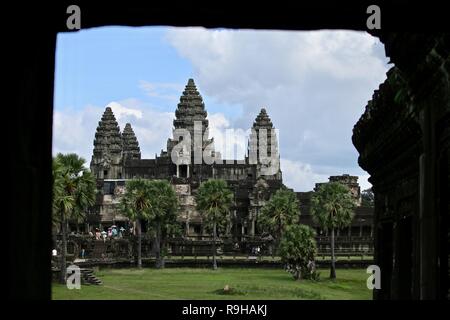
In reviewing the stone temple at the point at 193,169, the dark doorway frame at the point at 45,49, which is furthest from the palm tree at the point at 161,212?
the dark doorway frame at the point at 45,49

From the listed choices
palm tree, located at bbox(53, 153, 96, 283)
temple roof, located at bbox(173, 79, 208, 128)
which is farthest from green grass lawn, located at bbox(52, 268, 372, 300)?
temple roof, located at bbox(173, 79, 208, 128)

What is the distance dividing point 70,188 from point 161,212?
968 inches

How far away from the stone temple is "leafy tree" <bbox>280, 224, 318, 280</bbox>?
29.6 m

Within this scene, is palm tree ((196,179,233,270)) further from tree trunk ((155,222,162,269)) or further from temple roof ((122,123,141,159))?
temple roof ((122,123,141,159))

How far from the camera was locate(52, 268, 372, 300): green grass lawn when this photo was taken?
40.7 m

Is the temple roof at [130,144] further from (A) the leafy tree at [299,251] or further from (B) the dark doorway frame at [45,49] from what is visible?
(B) the dark doorway frame at [45,49]

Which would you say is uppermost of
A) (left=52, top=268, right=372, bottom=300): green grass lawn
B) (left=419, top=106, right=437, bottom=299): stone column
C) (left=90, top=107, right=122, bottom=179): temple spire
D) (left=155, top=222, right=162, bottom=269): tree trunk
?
(left=90, top=107, right=122, bottom=179): temple spire

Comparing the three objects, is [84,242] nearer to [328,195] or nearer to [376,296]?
[328,195]

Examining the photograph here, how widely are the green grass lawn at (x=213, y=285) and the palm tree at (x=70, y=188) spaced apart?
433 centimetres

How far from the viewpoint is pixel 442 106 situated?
5973 millimetres

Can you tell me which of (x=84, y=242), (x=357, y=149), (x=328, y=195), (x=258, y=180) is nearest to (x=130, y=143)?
(x=258, y=180)

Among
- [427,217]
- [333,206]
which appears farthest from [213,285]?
[427,217]

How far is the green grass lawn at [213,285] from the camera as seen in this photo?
134ft

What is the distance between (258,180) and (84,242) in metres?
30.1
